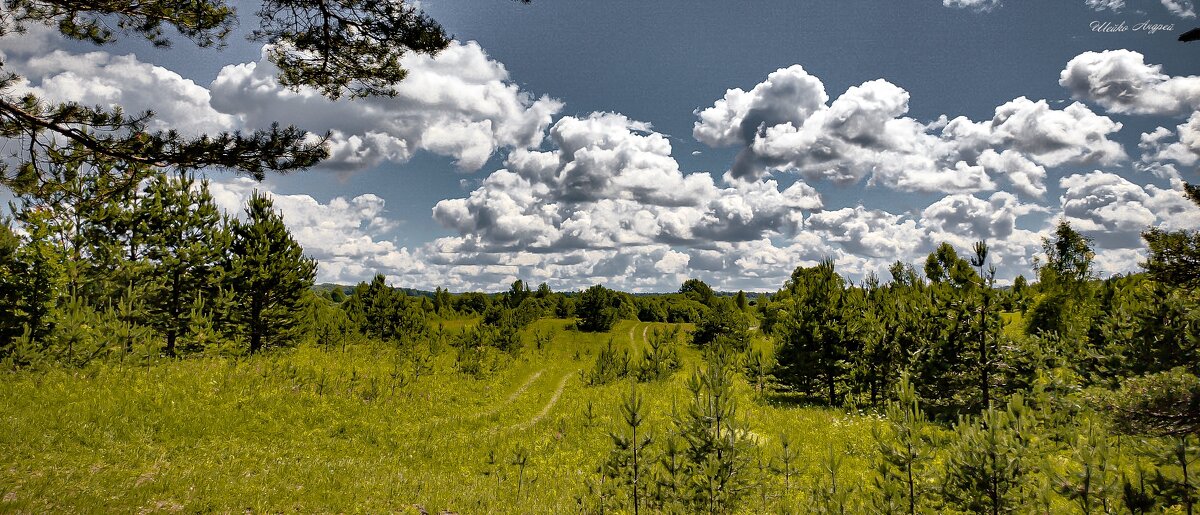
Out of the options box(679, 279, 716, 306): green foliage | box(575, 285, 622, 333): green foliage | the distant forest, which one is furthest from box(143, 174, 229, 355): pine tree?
box(679, 279, 716, 306): green foliage

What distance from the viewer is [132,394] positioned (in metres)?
13.4

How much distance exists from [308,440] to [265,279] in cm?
1430

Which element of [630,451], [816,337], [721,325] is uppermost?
[816,337]

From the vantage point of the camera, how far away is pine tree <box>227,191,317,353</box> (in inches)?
976

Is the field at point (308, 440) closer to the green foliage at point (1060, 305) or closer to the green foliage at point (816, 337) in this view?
the green foliage at point (816, 337)

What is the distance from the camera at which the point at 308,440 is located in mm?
14898

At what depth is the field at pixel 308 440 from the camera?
9.08 m

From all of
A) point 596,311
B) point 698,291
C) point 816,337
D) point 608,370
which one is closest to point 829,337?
point 816,337

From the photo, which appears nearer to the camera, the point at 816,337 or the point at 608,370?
the point at 816,337

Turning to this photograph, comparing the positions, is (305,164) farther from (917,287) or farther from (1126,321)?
(1126,321)

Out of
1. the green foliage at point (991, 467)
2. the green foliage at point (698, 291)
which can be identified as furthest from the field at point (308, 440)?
the green foliage at point (698, 291)

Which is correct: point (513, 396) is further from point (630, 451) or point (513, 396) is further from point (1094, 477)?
point (1094, 477)

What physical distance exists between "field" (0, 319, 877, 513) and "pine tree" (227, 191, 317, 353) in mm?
2513

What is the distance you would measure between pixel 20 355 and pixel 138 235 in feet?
26.0
